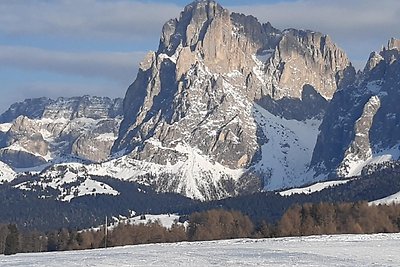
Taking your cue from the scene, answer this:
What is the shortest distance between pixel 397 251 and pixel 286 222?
95.7 meters

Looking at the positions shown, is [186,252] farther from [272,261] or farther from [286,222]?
[286,222]

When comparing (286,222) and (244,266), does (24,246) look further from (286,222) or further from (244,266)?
(244,266)

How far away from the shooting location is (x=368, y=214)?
191 metres

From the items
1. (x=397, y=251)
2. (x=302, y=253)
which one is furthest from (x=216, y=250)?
(x=397, y=251)

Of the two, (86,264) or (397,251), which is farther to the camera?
(397,251)

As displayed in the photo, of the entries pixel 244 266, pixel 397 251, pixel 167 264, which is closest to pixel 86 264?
pixel 167 264

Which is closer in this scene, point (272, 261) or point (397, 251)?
point (272, 261)

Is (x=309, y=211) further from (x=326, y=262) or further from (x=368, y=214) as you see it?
(x=326, y=262)

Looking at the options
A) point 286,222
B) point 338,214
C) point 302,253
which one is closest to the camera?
point 302,253

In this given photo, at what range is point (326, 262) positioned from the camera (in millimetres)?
76250

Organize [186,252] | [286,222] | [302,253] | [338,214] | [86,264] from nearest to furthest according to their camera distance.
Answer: [86,264], [302,253], [186,252], [286,222], [338,214]

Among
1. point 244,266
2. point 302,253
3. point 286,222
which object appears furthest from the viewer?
Result: point 286,222

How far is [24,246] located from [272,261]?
402 feet

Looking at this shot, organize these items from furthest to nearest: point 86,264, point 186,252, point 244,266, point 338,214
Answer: point 338,214 < point 186,252 < point 86,264 < point 244,266
